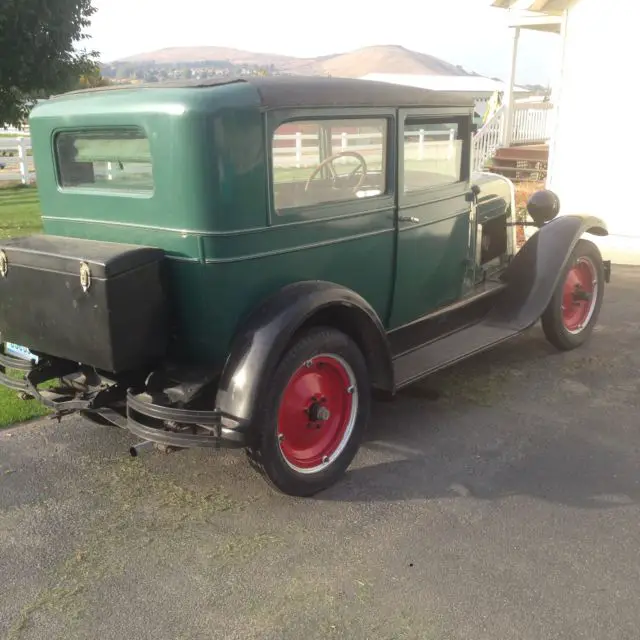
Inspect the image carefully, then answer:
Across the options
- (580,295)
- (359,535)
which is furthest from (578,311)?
(359,535)

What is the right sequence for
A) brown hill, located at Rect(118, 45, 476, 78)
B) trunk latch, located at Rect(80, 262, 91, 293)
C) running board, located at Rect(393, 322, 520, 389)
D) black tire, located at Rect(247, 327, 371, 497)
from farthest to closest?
brown hill, located at Rect(118, 45, 476, 78), running board, located at Rect(393, 322, 520, 389), black tire, located at Rect(247, 327, 371, 497), trunk latch, located at Rect(80, 262, 91, 293)

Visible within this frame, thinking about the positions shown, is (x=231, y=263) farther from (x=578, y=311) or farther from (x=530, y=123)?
(x=530, y=123)

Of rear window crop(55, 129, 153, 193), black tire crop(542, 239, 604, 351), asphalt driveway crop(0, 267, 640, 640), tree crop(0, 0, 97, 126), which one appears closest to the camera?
asphalt driveway crop(0, 267, 640, 640)

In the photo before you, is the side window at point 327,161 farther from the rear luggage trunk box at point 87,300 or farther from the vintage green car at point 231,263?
the rear luggage trunk box at point 87,300

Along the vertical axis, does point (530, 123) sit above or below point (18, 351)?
above

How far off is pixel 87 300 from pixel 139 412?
51 centimetres

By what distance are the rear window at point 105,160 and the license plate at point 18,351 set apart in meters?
0.85

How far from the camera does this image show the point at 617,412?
4.00m

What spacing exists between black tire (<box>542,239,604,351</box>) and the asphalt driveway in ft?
2.83

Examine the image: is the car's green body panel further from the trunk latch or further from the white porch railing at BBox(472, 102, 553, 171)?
the white porch railing at BBox(472, 102, 553, 171)

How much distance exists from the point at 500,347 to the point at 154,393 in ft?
10.1

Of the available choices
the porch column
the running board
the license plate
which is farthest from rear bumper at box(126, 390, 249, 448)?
the porch column

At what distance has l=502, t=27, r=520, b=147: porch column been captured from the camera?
47.3ft

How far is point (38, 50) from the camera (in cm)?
865
